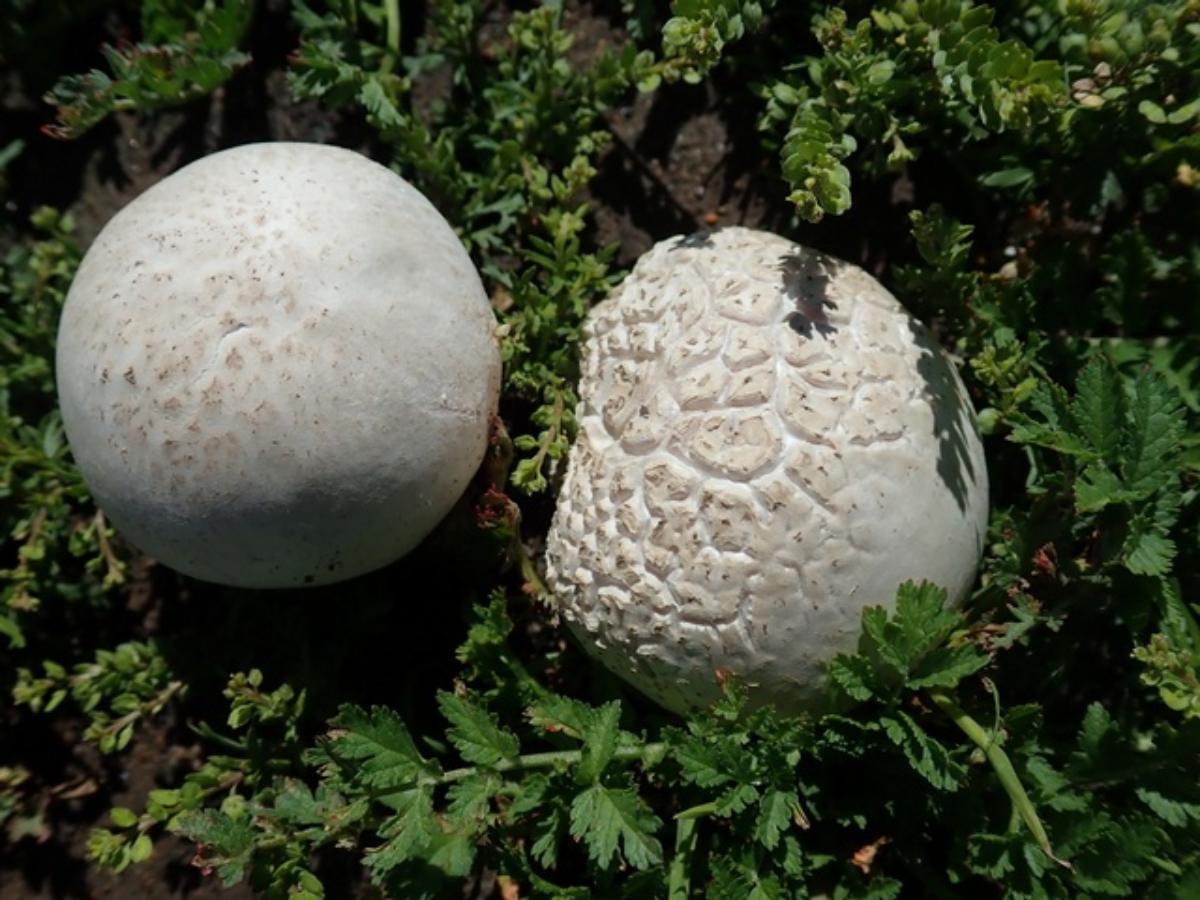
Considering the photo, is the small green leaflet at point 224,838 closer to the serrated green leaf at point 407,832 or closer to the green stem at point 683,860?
the serrated green leaf at point 407,832

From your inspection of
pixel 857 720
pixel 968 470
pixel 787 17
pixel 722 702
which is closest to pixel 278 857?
pixel 722 702

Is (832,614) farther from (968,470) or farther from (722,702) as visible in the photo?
(968,470)

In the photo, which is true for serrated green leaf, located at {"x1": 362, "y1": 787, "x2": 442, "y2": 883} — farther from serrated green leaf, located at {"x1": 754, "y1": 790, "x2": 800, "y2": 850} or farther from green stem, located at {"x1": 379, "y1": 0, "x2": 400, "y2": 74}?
green stem, located at {"x1": 379, "y1": 0, "x2": 400, "y2": 74}

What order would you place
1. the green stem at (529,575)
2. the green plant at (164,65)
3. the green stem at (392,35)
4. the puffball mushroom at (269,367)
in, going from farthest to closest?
1. the green stem at (392,35)
2. the green plant at (164,65)
3. the green stem at (529,575)
4. the puffball mushroom at (269,367)

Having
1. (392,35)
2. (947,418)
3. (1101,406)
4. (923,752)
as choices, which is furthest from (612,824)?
(392,35)

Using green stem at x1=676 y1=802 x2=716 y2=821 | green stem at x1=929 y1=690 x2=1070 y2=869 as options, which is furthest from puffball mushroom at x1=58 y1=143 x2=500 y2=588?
green stem at x1=929 y1=690 x2=1070 y2=869

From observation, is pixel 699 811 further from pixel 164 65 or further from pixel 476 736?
pixel 164 65

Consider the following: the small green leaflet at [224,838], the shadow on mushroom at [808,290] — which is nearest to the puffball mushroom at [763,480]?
the shadow on mushroom at [808,290]
